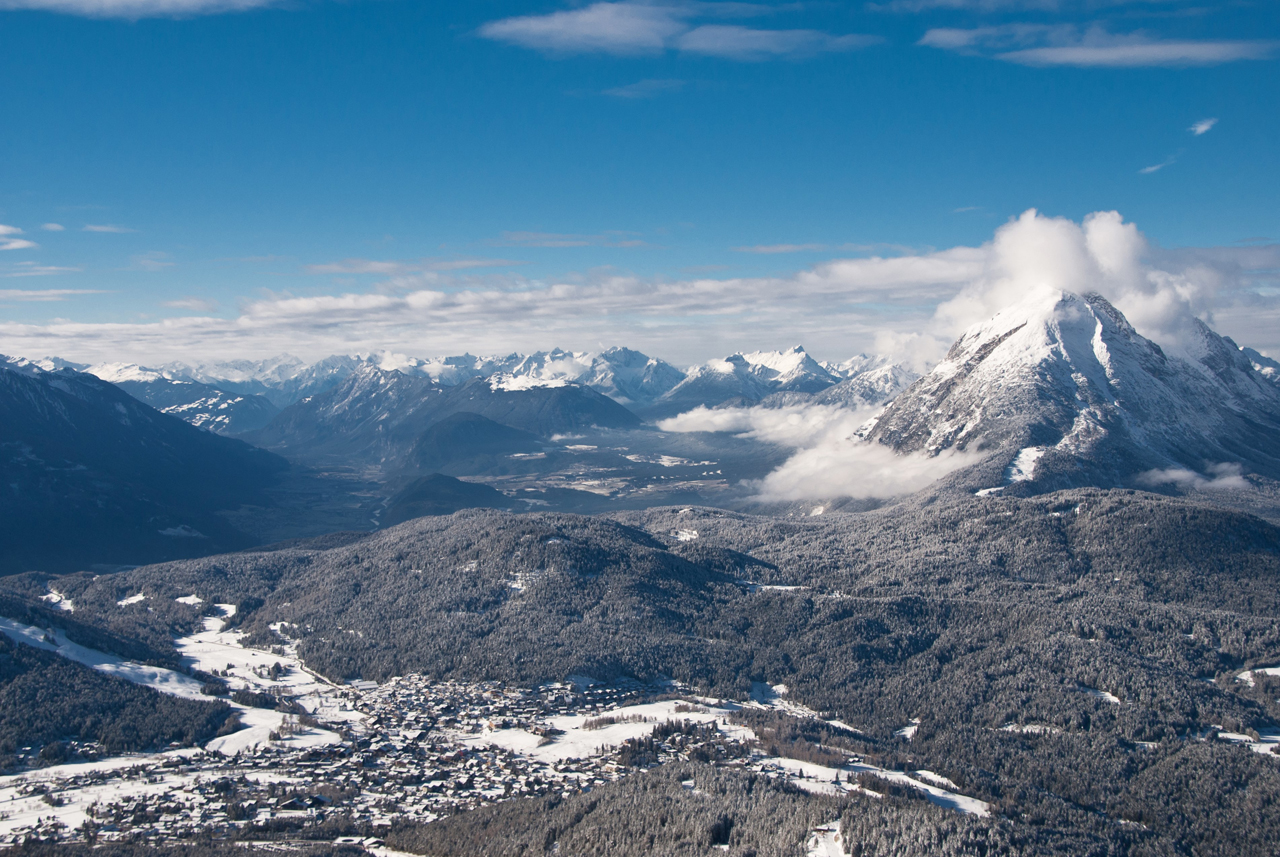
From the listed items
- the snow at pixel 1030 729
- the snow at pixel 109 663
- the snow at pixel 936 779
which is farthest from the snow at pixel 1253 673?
Answer: the snow at pixel 109 663

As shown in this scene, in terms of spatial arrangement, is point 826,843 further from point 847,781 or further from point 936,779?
point 936,779

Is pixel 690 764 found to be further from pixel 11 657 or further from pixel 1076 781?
pixel 11 657

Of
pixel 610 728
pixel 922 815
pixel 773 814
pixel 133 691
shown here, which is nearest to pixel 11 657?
pixel 133 691

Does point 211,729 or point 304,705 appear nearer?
point 211,729

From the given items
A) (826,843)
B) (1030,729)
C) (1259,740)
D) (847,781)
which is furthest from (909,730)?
(826,843)

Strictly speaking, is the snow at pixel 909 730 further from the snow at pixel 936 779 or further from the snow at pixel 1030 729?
the snow at pixel 936 779

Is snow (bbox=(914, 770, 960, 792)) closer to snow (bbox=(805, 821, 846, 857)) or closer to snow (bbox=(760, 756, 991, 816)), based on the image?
snow (bbox=(760, 756, 991, 816))

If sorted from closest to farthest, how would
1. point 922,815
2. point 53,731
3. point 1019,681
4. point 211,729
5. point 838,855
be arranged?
1. point 838,855
2. point 922,815
3. point 53,731
4. point 211,729
5. point 1019,681

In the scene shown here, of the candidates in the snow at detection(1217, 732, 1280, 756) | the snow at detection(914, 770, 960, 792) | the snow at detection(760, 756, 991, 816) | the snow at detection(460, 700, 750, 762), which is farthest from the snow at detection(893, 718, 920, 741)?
the snow at detection(1217, 732, 1280, 756)
